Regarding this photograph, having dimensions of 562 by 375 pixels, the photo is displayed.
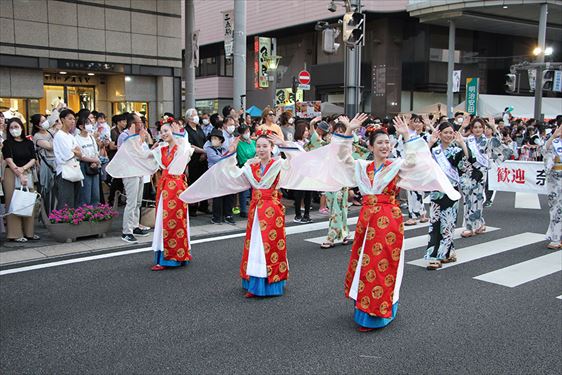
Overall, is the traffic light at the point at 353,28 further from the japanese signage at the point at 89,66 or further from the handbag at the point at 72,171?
the japanese signage at the point at 89,66

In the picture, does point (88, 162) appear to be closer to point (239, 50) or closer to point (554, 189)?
point (239, 50)

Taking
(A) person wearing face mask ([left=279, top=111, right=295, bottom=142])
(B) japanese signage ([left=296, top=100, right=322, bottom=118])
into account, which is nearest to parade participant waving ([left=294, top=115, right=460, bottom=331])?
(A) person wearing face mask ([left=279, top=111, right=295, bottom=142])

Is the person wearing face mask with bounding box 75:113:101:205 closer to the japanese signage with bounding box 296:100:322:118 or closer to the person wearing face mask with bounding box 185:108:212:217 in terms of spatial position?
the person wearing face mask with bounding box 185:108:212:217

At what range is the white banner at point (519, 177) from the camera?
1196 centimetres

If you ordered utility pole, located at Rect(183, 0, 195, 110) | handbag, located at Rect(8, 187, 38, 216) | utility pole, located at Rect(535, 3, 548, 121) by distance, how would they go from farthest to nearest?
1. utility pole, located at Rect(535, 3, 548, 121)
2. utility pole, located at Rect(183, 0, 195, 110)
3. handbag, located at Rect(8, 187, 38, 216)

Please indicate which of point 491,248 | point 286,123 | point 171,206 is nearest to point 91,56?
point 286,123

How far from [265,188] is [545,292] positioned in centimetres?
345

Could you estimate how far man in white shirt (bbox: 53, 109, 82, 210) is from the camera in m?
8.23

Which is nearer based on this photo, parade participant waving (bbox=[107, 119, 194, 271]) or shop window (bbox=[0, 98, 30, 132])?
parade participant waving (bbox=[107, 119, 194, 271])

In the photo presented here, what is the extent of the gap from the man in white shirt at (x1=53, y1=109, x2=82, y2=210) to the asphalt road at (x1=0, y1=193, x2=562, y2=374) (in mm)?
1924

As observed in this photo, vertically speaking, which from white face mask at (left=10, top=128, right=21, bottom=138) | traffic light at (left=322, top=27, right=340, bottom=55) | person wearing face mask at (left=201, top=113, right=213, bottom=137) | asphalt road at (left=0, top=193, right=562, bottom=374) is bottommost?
asphalt road at (left=0, top=193, right=562, bottom=374)

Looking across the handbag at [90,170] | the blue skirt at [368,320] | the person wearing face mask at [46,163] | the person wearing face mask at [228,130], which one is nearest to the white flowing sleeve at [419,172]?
the blue skirt at [368,320]

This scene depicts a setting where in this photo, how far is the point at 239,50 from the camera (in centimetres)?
1488

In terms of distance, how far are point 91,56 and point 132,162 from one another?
31.9 ft
